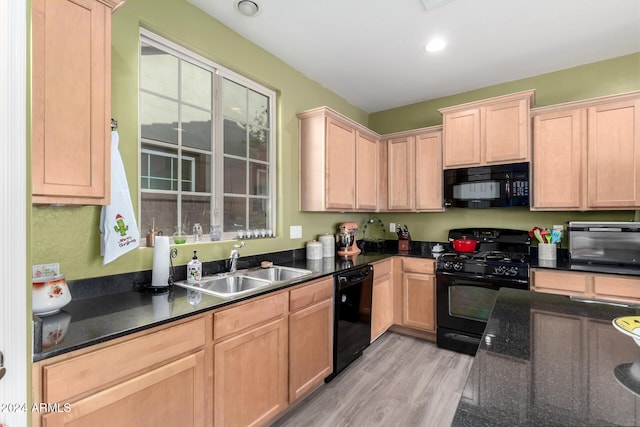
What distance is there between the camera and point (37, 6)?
1179 mm

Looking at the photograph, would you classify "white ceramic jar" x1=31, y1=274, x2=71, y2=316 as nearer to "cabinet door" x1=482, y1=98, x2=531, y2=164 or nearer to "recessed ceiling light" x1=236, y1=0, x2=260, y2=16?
"recessed ceiling light" x1=236, y1=0, x2=260, y2=16

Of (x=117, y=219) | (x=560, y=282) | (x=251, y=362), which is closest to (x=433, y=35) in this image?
(x=560, y=282)

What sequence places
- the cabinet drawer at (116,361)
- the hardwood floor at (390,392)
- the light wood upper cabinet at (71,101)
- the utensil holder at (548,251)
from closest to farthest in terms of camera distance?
the cabinet drawer at (116,361)
the light wood upper cabinet at (71,101)
the hardwood floor at (390,392)
the utensil holder at (548,251)

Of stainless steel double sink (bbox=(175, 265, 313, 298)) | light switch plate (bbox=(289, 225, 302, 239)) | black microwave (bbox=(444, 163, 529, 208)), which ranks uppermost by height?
black microwave (bbox=(444, 163, 529, 208))

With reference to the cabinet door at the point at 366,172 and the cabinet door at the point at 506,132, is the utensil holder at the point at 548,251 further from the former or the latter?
the cabinet door at the point at 366,172

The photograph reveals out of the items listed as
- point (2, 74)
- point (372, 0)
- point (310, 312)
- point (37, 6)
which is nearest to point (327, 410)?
point (310, 312)

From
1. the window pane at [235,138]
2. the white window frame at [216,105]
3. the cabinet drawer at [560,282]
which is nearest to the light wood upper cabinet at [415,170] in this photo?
the cabinet drawer at [560,282]

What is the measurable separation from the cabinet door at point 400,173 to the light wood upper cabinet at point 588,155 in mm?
1220

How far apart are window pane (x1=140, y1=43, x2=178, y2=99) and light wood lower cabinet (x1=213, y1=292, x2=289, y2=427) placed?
1.53 m

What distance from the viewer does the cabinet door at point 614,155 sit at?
2510mm

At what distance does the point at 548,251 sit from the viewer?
2893mm

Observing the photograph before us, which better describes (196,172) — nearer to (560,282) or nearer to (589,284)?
(560,282)

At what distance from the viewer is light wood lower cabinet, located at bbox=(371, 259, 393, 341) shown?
9.75 feet

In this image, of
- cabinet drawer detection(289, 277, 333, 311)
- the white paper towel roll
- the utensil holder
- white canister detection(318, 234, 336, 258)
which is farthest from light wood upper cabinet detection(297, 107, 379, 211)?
the utensil holder
